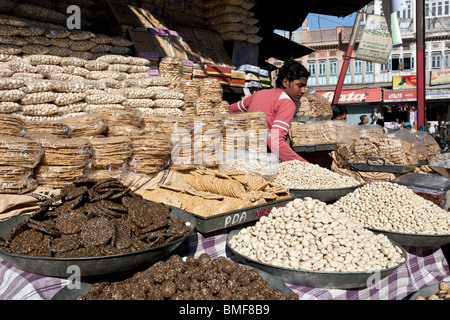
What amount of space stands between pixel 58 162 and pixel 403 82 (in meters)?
23.6

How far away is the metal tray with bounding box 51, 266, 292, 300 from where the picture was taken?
3.40 ft

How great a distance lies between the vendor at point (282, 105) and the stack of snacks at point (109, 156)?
1.42 metres

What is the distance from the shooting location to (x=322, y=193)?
206cm

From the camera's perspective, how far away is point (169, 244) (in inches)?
47.0

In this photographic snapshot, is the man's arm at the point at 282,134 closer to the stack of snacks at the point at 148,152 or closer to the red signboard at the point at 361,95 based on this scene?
the stack of snacks at the point at 148,152

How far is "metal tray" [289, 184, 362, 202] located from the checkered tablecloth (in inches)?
21.7

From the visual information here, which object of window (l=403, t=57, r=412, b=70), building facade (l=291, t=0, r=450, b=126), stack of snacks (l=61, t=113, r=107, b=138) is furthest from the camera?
window (l=403, t=57, r=412, b=70)

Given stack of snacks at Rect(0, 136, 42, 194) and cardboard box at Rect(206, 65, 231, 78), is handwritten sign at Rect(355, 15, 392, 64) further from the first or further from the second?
stack of snacks at Rect(0, 136, 42, 194)

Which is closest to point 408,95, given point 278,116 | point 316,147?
point 316,147

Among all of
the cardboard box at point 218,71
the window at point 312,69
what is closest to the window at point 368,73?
the window at point 312,69

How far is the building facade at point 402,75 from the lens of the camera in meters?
→ 20.8

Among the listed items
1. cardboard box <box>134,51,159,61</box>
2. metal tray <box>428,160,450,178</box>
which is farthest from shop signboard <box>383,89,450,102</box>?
cardboard box <box>134,51,159,61</box>

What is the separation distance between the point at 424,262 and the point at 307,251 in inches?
30.0
